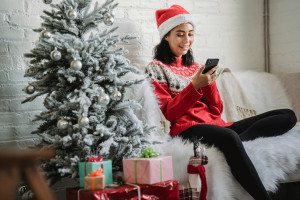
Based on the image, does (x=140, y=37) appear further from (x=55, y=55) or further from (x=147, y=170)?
(x=147, y=170)

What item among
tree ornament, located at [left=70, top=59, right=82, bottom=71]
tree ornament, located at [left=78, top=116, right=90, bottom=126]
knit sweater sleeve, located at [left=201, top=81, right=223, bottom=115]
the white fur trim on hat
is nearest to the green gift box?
tree ornament, located at [left=78, top=116, right=90, bottom=126]

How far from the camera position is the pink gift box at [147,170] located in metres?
1.46

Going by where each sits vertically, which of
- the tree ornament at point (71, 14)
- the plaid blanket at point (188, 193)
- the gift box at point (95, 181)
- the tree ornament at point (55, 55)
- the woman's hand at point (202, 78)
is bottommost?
the plaid blanket at point (188, 193)

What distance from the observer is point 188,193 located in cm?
164

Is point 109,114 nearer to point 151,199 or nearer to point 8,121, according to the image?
point 151,199

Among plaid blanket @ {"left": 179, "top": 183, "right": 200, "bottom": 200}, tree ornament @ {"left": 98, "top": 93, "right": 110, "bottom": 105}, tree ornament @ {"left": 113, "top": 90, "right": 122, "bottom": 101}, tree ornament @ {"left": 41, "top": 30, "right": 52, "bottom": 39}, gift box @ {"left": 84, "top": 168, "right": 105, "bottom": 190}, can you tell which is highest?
tree ornament @ {"left": 41, "top": 30, "right": 52, "bottom": 39}

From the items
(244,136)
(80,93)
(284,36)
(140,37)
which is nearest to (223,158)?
(244,136)

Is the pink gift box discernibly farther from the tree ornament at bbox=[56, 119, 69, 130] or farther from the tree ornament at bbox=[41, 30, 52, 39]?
the tree ornament at bbox=[41, 30, 52, 39]

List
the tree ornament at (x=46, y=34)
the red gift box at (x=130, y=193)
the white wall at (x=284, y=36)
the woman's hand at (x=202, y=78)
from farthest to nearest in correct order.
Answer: the white wall at (x=284, y=36) → the woman's hand at (x=202, y=78) → the tree ornament at (x=46, y=34) → the red gift box at (x=130, y=193)

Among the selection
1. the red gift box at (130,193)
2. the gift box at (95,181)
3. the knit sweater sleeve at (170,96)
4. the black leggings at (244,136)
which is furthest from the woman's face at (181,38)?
the gift box at (95,181)

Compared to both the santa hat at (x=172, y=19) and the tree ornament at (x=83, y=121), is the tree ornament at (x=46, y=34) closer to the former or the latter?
the tree ornament at (x=83, y=121)

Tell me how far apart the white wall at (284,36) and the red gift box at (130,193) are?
6.22ft

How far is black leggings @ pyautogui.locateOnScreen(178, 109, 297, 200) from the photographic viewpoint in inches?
63.8

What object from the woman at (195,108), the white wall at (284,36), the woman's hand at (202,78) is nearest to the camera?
the woman at (195,108)
